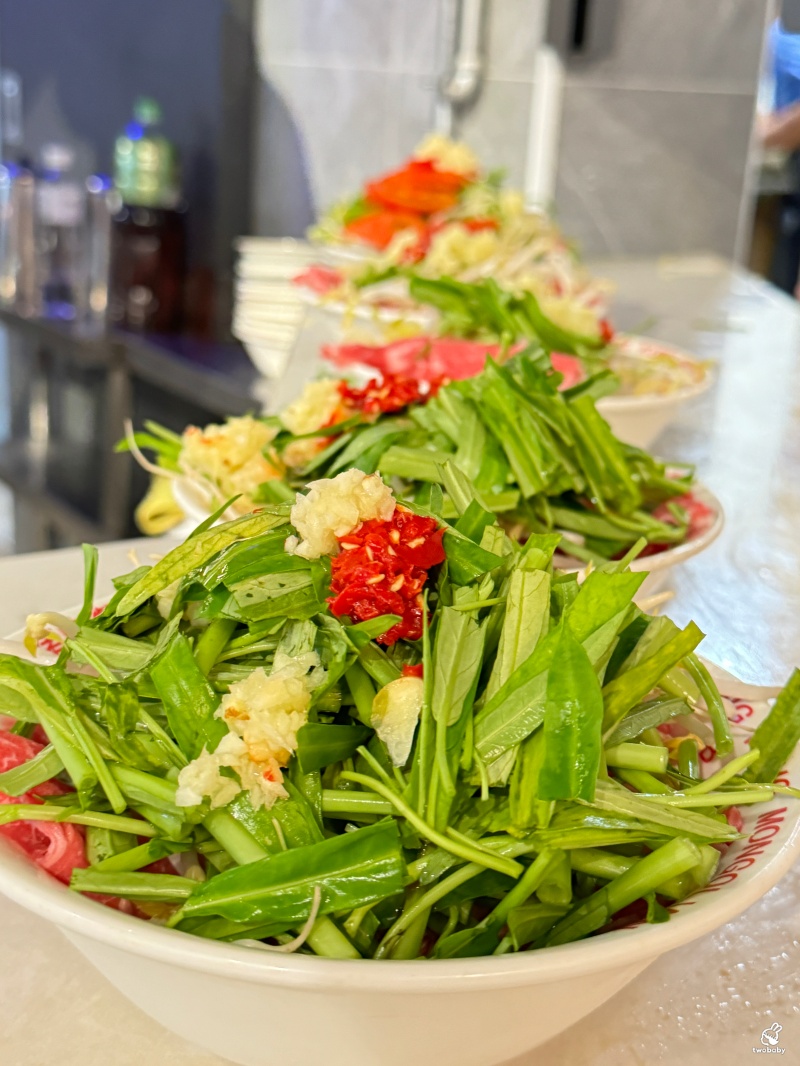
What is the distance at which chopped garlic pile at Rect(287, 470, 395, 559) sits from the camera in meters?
A: 0.49

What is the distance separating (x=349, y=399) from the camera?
0.90 meters

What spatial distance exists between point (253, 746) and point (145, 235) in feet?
9.06

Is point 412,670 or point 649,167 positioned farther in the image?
point 649,167

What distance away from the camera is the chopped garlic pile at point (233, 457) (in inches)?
33.5

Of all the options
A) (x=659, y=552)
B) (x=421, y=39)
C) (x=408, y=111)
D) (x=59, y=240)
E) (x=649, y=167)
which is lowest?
(x=59, y=240)

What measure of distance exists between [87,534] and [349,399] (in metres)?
1.67

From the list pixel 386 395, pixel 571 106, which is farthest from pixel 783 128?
pixel 386 395

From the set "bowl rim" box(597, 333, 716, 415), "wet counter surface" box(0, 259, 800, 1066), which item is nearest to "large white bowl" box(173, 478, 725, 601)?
"wet counter surface" box(0, 259, 800, 1066)

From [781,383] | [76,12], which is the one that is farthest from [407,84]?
[781,383]

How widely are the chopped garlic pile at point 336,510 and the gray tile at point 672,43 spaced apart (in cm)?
305

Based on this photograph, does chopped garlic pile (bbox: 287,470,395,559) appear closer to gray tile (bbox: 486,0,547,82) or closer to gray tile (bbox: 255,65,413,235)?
gray tile (bbox: 486,0,547,82)

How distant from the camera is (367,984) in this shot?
0.37 metres

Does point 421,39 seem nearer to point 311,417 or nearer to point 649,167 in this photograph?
point 649,167

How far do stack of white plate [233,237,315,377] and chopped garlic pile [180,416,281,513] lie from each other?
1.06 metres
